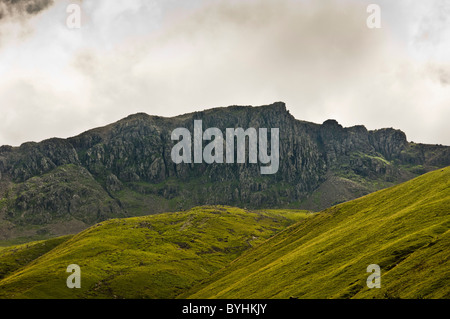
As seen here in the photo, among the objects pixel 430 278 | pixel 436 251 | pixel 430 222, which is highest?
pixel 430 222

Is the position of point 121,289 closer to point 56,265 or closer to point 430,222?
point 56,265

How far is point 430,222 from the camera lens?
265ft

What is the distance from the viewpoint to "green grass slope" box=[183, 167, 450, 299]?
55.9m

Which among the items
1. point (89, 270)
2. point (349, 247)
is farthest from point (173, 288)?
point (349, 247)

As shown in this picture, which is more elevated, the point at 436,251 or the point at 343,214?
the point at 343,214

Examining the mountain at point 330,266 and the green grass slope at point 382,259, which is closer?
the green grass slope at point 382,259

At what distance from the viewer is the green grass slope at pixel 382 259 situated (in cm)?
5591

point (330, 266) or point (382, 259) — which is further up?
point (382, 259)

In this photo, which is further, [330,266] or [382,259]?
[330,266]

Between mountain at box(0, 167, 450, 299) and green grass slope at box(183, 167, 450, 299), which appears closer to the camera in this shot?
green grass slope at box(183, 167, 450, 299)

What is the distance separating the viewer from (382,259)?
69750 millimetres

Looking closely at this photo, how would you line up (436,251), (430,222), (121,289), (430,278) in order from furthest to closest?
(121,289)
(430,222)
(436,251)
(430,278)
